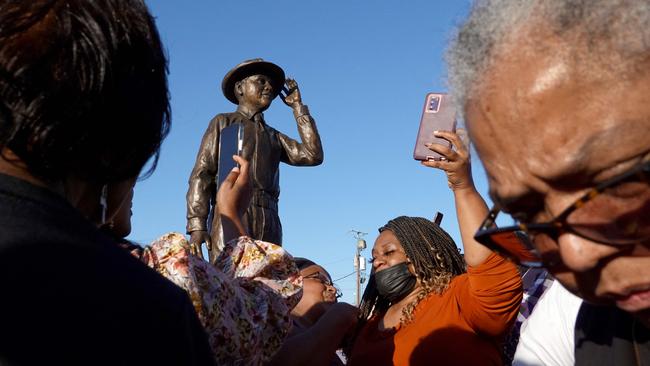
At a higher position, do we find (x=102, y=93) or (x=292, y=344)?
(x=102, y=93)

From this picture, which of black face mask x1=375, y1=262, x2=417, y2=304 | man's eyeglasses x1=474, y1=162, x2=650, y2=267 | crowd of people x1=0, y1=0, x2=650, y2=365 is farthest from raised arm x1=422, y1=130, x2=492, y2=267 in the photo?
man's eyeglasses x1=474, y1=162, x2=650, y2=267

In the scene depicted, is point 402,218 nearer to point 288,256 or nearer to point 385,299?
point 385,299

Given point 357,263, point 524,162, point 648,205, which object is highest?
point 524,162

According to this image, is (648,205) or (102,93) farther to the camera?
(102,93)

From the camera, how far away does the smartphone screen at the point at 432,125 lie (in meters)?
2.82

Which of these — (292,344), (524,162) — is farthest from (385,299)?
(524,162)

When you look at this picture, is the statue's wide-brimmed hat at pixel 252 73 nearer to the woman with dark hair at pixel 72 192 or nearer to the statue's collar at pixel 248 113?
the statue's collar at pixel 248 113

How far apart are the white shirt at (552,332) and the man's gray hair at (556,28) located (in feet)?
2.06

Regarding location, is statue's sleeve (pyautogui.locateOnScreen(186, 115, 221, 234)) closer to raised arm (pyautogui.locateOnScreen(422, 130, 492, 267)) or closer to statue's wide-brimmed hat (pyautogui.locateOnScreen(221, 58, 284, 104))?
statue's wide-brimmed hat (pyautogui.locateOnScreen(221, 58, 284, 104))

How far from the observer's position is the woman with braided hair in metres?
2.82

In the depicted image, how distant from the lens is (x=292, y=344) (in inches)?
109

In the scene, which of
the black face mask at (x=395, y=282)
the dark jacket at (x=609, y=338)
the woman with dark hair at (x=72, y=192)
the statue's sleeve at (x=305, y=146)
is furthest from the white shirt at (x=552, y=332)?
the statue's sleeve at (x=305, y=146)

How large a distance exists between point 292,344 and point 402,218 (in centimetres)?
166

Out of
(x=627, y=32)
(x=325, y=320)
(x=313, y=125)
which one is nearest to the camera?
(x=627, y=32)
